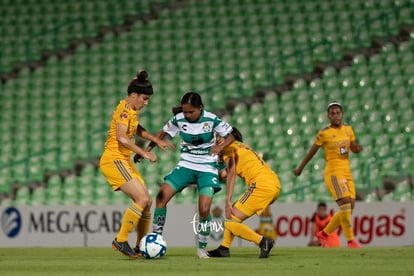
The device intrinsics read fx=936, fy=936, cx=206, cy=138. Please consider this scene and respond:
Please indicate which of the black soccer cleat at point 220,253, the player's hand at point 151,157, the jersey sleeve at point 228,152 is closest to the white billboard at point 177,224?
the jersey sleeve at point 228,152

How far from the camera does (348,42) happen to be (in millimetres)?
21609

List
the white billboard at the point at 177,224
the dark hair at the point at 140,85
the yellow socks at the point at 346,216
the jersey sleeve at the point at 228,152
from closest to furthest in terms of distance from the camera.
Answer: the dark hair at the point at 140,85, the jersey sleeve at the point at 228,152, the yellow socks at the point at 346,216, the white billboard at the point at 177,224

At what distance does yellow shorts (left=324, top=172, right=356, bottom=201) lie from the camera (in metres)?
13.6

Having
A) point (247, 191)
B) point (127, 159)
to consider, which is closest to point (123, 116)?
point (127, 159)

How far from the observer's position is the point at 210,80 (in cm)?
2153

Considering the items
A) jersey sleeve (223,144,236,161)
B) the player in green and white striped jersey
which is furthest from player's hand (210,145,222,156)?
jersey sleeve (223,144,236,161)

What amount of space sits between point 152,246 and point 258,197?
1775 millimetres

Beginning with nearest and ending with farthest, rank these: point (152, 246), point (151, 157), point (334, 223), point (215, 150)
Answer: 1. point (151, 157)
2. point (152, 246)
3. point (215, 150)
4. point (334, 223)

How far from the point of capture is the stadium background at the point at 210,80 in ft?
61.8

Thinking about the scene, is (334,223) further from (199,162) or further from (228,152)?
(199,162)

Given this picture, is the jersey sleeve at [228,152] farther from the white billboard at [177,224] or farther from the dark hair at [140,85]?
the white billboard at [177,224]

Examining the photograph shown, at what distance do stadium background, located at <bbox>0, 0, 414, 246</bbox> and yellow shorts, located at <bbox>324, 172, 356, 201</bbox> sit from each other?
3611mm

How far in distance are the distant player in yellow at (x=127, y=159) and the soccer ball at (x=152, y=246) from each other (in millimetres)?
218

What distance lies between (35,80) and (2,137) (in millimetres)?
2198
